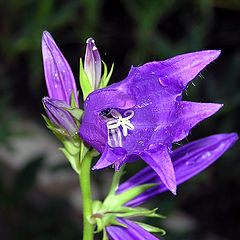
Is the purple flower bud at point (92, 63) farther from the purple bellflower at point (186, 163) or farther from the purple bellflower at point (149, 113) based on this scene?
the purple bellflower at point (186, 163)

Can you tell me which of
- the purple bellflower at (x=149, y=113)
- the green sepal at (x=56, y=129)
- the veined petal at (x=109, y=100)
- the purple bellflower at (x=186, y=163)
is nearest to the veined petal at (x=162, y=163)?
the purple bellflower at (x=149, y=113)

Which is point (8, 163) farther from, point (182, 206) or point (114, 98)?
point (114, 98)

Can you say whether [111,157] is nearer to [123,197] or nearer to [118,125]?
[118,125]

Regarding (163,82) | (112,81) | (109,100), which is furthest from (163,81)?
(112,81)

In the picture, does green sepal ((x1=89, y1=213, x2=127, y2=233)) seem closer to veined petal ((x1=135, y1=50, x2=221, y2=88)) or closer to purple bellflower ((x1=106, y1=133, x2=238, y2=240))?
purple bellflower ((x1=106, y1=133, x2=238, y2=240))

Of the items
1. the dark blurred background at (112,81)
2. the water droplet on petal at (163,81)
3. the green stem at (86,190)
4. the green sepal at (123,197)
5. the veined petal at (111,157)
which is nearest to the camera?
the veined petal at (111,157)

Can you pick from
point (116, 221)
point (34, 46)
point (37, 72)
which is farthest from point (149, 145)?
point (37, 72)

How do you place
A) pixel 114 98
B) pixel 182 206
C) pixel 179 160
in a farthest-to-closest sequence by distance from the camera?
pixel 182 206
pixel 179 160
pixel 114 98
